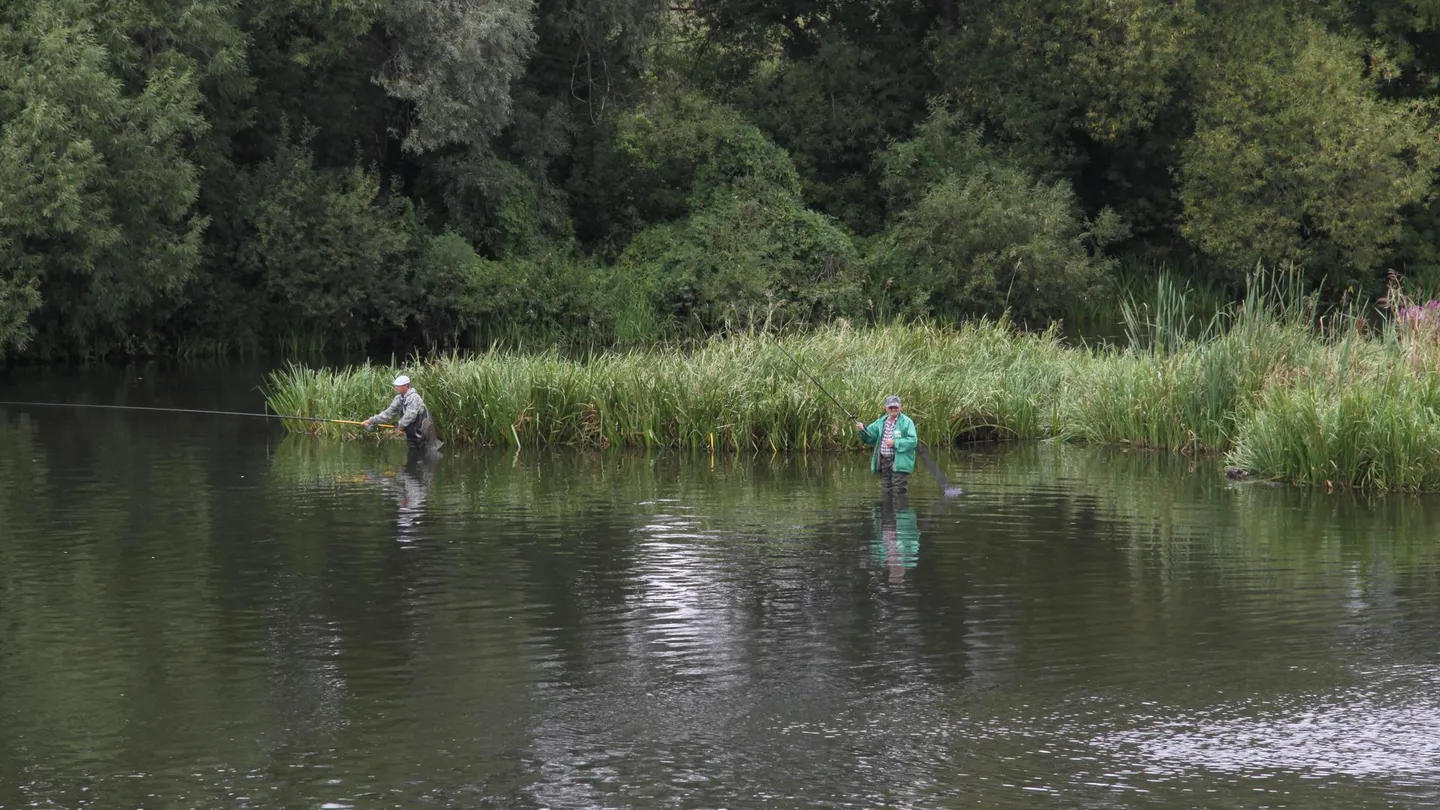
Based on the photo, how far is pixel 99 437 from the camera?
28.2m

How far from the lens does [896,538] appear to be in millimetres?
18359

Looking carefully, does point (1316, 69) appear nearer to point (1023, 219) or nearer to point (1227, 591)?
point (1023, 219)

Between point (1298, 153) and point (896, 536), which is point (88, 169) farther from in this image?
point (1298, 153)

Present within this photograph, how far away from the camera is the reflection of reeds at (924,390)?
2344 centimetres

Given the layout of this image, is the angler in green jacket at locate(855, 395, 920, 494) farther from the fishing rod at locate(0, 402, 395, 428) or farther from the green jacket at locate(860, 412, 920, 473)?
the fishing rod at locate(0, 402, 395, 428)

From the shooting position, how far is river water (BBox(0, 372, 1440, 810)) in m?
10.9

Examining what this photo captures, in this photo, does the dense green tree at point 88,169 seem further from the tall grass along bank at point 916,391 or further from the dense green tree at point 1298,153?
the dense green tree at point 1298,153

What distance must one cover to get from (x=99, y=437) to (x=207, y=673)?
16132 millimetres

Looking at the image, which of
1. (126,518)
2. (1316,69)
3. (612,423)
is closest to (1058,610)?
(126,518)

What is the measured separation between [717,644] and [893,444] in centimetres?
752

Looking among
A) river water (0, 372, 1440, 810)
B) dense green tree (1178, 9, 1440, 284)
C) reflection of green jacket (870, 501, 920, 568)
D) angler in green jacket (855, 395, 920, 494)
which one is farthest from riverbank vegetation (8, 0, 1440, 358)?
reflection of green jacket (870, 501, 920, 568)

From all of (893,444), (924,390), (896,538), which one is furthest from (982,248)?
(896,538)

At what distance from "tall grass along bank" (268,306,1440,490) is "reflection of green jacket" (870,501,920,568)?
4.86 meters

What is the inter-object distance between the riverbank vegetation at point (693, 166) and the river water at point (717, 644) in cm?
1862
